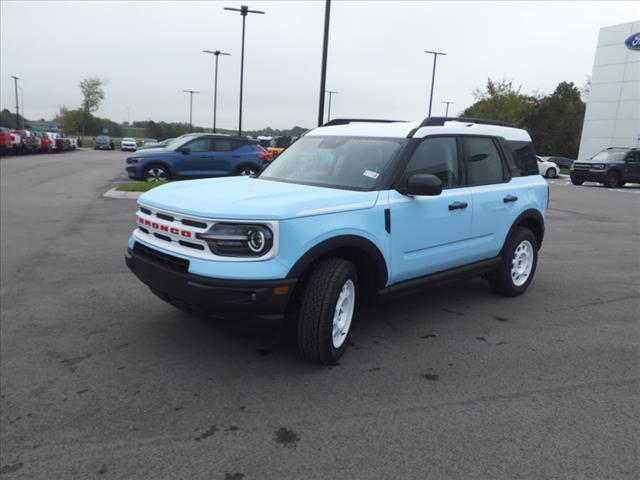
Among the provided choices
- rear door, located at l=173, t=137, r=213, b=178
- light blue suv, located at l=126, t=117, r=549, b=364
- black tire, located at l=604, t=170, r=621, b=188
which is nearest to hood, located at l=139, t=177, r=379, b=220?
light blue suv, located at l=126, t=117, r=549, b=364

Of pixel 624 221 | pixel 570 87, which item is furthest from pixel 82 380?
pixel 570 87

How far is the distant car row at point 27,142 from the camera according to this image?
30.7m

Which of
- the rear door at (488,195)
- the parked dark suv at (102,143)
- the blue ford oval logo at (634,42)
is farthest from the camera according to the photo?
the parked dark suv at (102,143)

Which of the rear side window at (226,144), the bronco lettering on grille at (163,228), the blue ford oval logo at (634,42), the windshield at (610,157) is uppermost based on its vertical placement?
the blue ford oval logo at (634,42)

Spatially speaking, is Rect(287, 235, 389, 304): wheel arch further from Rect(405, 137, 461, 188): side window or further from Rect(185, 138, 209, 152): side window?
Rect(185, 138, 209, 152): side window

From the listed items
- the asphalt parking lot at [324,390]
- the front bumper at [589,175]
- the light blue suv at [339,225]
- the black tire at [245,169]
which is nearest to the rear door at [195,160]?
the black tire at [245,169]

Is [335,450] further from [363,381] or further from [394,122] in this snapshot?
[394,122]

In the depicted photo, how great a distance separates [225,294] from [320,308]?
659 mm

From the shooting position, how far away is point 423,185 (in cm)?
385

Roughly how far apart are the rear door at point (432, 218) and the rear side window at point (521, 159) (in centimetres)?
99

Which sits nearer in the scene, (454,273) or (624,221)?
(454,273)

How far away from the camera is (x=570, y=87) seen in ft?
230

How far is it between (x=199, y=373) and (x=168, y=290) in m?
0.64

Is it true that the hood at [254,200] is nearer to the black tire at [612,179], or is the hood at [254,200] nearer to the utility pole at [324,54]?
the utility pole at [324,54]
